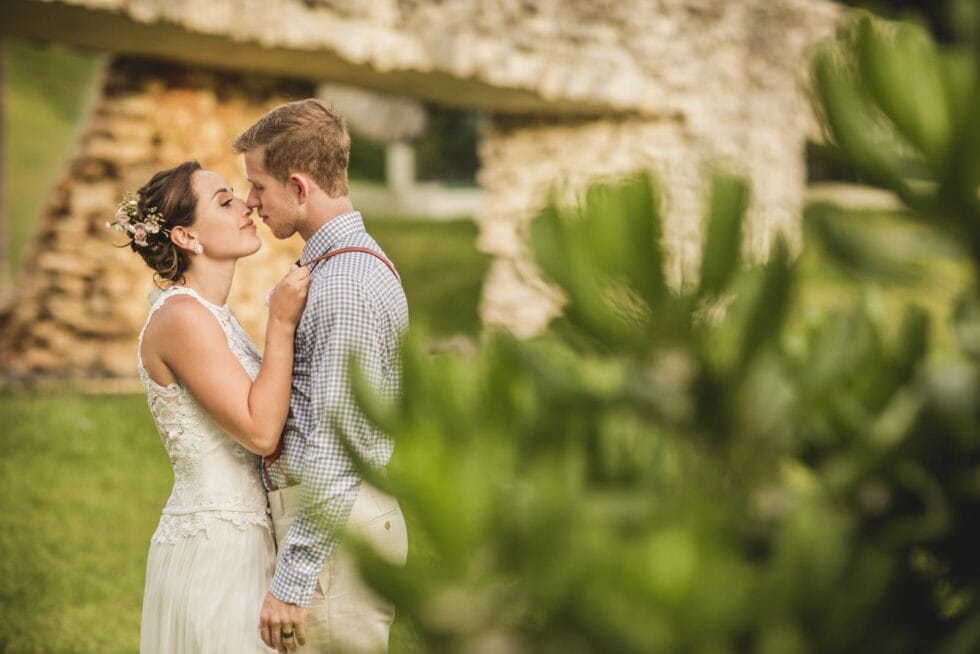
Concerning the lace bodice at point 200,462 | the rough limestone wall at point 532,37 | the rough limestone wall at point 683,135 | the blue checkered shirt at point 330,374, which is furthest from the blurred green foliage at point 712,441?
the rough limestone wall at point 683,135

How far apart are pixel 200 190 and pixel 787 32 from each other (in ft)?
32.1

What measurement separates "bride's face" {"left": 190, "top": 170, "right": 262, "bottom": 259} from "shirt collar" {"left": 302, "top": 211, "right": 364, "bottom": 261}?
218 millimetres

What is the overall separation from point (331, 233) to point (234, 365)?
0.37 meters

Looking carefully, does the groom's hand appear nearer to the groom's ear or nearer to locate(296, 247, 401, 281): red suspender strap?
locate(296, 247, 401, 281): red suspender strap

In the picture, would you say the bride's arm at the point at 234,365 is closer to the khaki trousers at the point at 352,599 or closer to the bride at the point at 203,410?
the bride at the point at 203,410

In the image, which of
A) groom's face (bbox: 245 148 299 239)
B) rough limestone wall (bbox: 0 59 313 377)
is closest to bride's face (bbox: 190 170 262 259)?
groom's face (bbox: 245 148 299 239)

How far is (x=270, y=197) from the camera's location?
2369 millimetres

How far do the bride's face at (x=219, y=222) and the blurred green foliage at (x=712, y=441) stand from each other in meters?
1.63

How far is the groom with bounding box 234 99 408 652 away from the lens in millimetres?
2090

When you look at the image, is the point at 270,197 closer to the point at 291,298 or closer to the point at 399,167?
the point at 291,298

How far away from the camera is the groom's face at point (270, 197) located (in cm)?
233

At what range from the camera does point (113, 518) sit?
5434mm

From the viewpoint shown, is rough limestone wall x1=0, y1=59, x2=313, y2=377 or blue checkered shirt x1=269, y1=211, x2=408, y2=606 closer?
blue checkered shirt x1=269, y1=211, x2=408, y2=606

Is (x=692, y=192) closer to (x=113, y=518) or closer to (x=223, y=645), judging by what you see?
(x=113, y=518)
